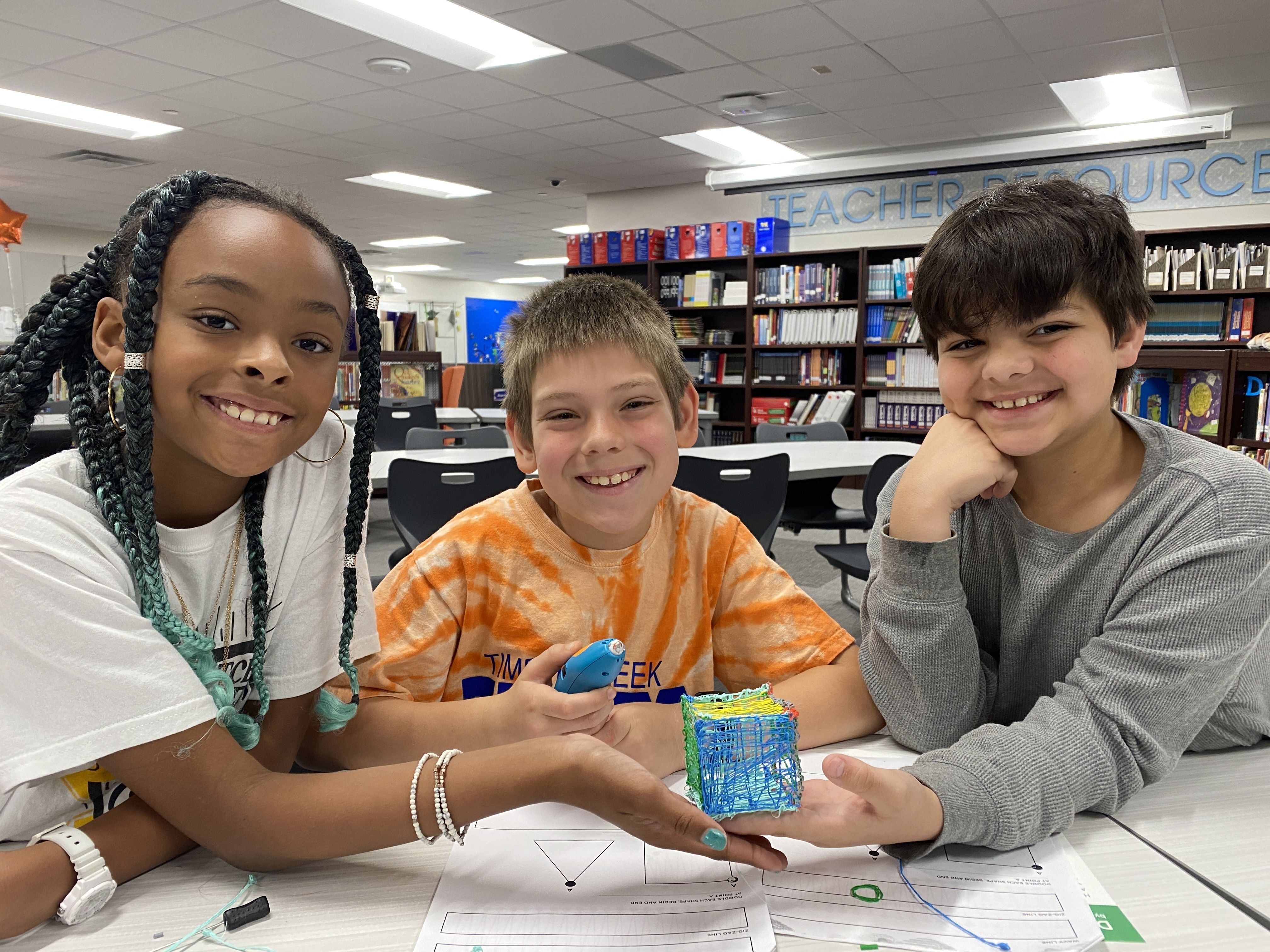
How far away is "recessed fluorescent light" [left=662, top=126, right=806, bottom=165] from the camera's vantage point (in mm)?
6562

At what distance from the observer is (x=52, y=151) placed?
676 centimetres

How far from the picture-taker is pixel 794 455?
146 inches

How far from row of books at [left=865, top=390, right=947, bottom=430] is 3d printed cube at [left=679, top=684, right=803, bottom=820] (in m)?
6.56

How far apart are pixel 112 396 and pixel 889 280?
6.76 metres

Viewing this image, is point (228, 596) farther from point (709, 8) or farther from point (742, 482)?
point (709, 8)

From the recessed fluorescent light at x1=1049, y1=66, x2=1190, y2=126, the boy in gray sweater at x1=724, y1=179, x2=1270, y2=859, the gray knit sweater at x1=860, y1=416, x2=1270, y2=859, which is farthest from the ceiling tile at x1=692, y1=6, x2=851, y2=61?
the gray knit sweater at x1=860, y1=416, x2=1270, y2=859

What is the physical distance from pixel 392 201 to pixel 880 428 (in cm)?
547

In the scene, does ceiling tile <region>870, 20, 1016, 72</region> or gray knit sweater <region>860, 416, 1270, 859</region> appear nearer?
gray knit sweater <region>860, 416, 1270, 859</region>

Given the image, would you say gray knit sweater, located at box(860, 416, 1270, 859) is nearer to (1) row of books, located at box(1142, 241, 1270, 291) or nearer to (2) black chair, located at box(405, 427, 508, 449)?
(2) black chair, located at box(405, 427, 508, 449)

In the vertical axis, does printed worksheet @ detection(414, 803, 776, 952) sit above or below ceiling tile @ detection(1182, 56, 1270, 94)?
below

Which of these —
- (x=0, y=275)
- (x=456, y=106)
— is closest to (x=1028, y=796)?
(x=456, y=106)

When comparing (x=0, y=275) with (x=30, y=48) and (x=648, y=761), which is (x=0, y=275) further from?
(x=648, y=761)

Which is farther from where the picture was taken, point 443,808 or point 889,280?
point 889,280

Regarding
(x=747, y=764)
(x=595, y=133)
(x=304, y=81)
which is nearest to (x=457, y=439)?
(x=304, y=81)
